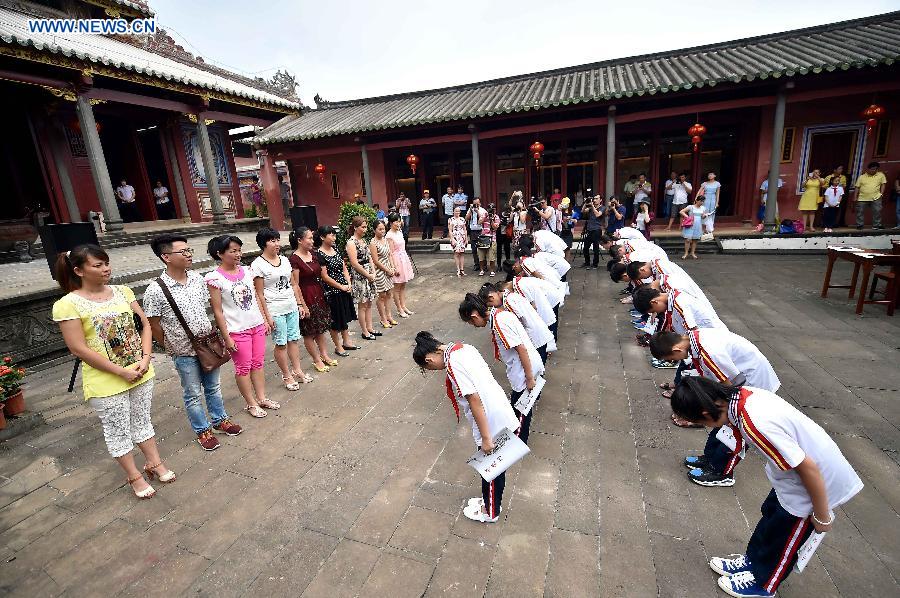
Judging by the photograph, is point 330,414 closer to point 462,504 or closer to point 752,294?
point 462,504

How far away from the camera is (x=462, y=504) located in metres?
2.96

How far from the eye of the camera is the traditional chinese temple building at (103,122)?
879cm

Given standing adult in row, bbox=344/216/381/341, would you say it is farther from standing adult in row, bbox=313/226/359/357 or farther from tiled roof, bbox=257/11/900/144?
tiled roof, bbox=257/11/900/144

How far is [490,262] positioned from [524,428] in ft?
23.7

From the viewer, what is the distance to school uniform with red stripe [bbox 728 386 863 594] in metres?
1.86

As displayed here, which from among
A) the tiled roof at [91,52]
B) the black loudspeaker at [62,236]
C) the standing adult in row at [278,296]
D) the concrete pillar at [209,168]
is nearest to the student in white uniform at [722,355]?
the standing adult in row at [278,296]

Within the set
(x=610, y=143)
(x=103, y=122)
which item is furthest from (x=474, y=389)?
(x=103, y=122)

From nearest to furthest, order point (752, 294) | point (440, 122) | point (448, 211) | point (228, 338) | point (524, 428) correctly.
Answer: point (524, 428) < point (228, 338) < point (752, 294) < point (440, 122) < point (448, 211)

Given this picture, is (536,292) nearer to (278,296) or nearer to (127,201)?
(278,296)

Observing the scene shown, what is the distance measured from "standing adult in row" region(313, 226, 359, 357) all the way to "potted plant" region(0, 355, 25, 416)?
10.6ft

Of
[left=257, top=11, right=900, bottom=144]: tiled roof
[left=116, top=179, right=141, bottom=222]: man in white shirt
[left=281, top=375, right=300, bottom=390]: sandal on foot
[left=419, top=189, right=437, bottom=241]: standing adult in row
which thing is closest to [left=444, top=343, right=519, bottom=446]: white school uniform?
[left=281, top=375, right=300, bottom=390]: sandal on foot

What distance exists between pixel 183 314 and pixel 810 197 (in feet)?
46.2

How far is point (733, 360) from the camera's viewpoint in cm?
272

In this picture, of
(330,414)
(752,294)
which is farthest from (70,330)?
(752,294)
